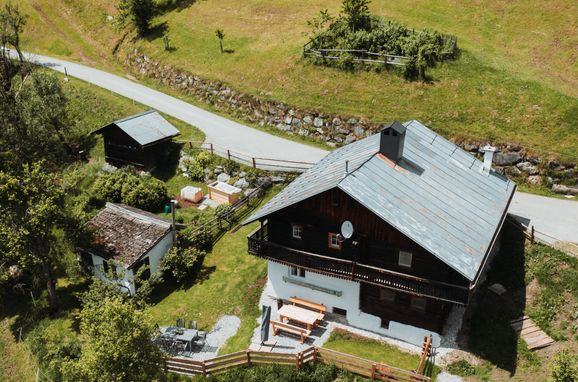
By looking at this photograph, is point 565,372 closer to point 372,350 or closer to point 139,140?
point 372,350

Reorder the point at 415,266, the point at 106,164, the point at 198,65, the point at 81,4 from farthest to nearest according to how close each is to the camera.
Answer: the point at 81,4 < the point at 198,65 < the point at 106,164 < the point at 415,266

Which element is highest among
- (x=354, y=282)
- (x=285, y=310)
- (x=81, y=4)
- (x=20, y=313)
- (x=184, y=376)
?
(x=81, y=4)

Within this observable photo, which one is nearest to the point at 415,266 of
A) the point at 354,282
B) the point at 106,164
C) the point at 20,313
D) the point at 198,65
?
the point at 354,282

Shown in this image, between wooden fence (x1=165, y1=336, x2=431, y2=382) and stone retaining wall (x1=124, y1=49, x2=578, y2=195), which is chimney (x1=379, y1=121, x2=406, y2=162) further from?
stone retaining wall (x1=124, y1=49, x2=578, y2=195)

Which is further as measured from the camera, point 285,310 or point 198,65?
point 198,65

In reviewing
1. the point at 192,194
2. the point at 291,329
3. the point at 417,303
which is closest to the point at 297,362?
the point at 291,329

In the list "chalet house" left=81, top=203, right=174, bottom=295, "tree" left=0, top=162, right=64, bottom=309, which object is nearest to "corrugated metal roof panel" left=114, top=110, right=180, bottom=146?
"chalet house" left=81, top=203, right=174, bottom=295

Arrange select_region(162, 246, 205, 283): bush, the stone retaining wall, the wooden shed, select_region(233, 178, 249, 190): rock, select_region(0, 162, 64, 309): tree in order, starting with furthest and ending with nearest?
select_region(233, 178, 249, 190): rock → the wooden shed → the stone retaining wall → select_region(162, 246, 205, 283): bush → select_region(0, 162, 64, 309): tree

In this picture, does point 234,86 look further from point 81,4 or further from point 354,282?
point 81,4
